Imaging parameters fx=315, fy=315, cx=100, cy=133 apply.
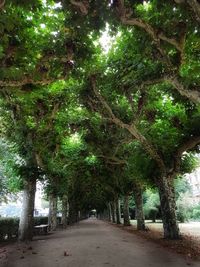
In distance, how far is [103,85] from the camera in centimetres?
1378

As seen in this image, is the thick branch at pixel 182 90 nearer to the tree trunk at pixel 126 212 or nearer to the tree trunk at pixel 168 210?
the tree trunk at pixel 168 210

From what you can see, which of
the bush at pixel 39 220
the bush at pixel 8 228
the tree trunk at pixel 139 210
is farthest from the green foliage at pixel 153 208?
the bush at pixel 8 228

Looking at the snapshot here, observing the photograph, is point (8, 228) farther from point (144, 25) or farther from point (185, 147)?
point (144, 25)

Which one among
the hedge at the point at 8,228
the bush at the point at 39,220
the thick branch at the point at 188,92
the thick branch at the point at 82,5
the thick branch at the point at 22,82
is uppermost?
the thick branch at the point at 22,82

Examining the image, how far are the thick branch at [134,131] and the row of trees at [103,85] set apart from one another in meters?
0.05

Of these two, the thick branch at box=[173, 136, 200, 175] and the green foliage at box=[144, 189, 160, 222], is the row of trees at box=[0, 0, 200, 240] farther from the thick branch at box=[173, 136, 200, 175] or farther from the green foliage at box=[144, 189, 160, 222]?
the green foliage at box=[144, 189, 160, 222]

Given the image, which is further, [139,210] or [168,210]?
[139,210]

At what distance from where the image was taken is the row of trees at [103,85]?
843 cm

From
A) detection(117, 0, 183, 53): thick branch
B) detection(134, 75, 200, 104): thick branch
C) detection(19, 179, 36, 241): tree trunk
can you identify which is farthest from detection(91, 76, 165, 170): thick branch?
detection(19, 179, 36, 241): tree trunk

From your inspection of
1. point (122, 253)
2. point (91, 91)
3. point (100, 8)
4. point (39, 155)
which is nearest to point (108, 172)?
point (39, 155)

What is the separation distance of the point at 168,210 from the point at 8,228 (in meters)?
11.2

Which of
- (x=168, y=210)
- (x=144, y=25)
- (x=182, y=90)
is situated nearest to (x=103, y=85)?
(x=182, y=90)

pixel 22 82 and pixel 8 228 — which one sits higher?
pixel 22 82

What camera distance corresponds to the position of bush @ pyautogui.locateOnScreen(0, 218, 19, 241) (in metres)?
20.4
